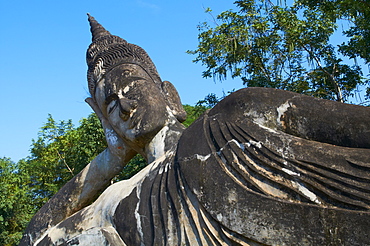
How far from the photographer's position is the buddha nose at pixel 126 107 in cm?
379

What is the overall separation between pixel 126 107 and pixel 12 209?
34.7 ft

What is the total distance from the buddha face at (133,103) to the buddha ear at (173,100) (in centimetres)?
9

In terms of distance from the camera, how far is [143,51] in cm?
444

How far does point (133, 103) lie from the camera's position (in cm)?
380

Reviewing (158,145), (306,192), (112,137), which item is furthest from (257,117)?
(112,137)

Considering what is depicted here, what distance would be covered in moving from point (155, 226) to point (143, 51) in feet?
6.51

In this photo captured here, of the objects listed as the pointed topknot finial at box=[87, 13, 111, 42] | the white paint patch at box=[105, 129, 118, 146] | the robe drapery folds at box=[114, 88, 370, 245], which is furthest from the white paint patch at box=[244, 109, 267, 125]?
the pointed topknot finial at box=[87, 13, 111, 42]

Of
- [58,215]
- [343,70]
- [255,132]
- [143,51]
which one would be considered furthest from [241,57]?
[255,132]

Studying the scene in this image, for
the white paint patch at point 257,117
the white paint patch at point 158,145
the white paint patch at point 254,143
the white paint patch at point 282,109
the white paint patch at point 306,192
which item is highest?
the white paint patch at point 158,145

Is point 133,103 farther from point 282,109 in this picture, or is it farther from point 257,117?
point 282,109

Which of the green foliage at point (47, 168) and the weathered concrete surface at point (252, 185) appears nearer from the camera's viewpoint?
the weathered concrete surface at point (252, 185)

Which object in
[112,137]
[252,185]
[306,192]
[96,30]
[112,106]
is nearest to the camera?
[306,192]

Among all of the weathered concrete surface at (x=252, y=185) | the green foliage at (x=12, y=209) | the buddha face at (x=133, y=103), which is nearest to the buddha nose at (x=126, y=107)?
the buddha face at (x=133, y=103)

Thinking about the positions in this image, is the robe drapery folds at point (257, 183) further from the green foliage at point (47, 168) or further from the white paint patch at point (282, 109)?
the green foliage at point (47, 168)
